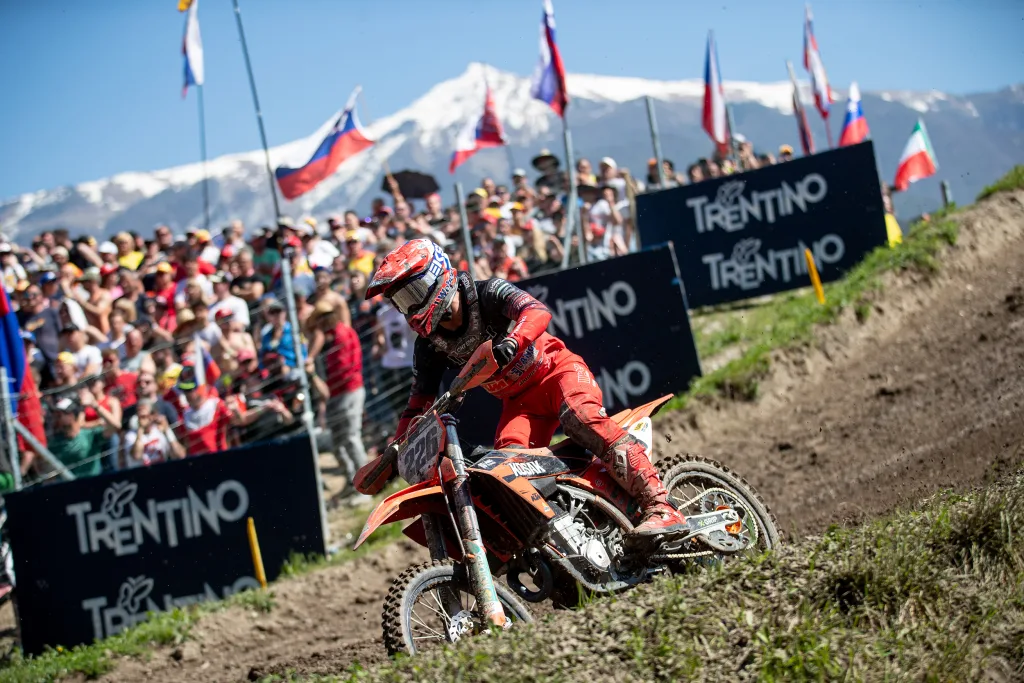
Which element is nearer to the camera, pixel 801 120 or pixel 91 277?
pixel 91 277

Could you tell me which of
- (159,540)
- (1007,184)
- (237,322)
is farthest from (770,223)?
(159,540)

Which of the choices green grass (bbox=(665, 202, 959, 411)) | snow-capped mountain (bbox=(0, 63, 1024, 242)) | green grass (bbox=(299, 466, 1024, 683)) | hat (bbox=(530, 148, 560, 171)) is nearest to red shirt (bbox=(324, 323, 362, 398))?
green grass (bbox=(665, 202, 959, 411))

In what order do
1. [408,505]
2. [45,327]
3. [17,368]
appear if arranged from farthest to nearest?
[45,327] < [17,368] < [408,505]

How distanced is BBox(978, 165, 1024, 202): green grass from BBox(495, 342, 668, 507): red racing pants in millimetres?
9303

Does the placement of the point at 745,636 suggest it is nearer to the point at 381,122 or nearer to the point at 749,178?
the point at 749,178

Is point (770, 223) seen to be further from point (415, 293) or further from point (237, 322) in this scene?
point (415, 293)

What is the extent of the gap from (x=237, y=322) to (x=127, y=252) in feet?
13.2

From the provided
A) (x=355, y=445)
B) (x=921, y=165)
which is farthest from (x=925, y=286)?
(x=355, y=445)

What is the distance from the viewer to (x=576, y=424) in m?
5.45

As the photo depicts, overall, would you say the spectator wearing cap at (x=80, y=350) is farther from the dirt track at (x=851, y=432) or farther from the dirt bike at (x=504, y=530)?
the dirt bike at (x=504, y=530)

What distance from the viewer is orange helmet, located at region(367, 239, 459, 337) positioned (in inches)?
194

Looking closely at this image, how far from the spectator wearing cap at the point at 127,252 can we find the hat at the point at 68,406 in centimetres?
356

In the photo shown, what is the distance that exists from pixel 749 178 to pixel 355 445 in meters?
5.67

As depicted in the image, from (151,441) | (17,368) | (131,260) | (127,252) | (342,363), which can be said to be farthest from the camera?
(127,252)
